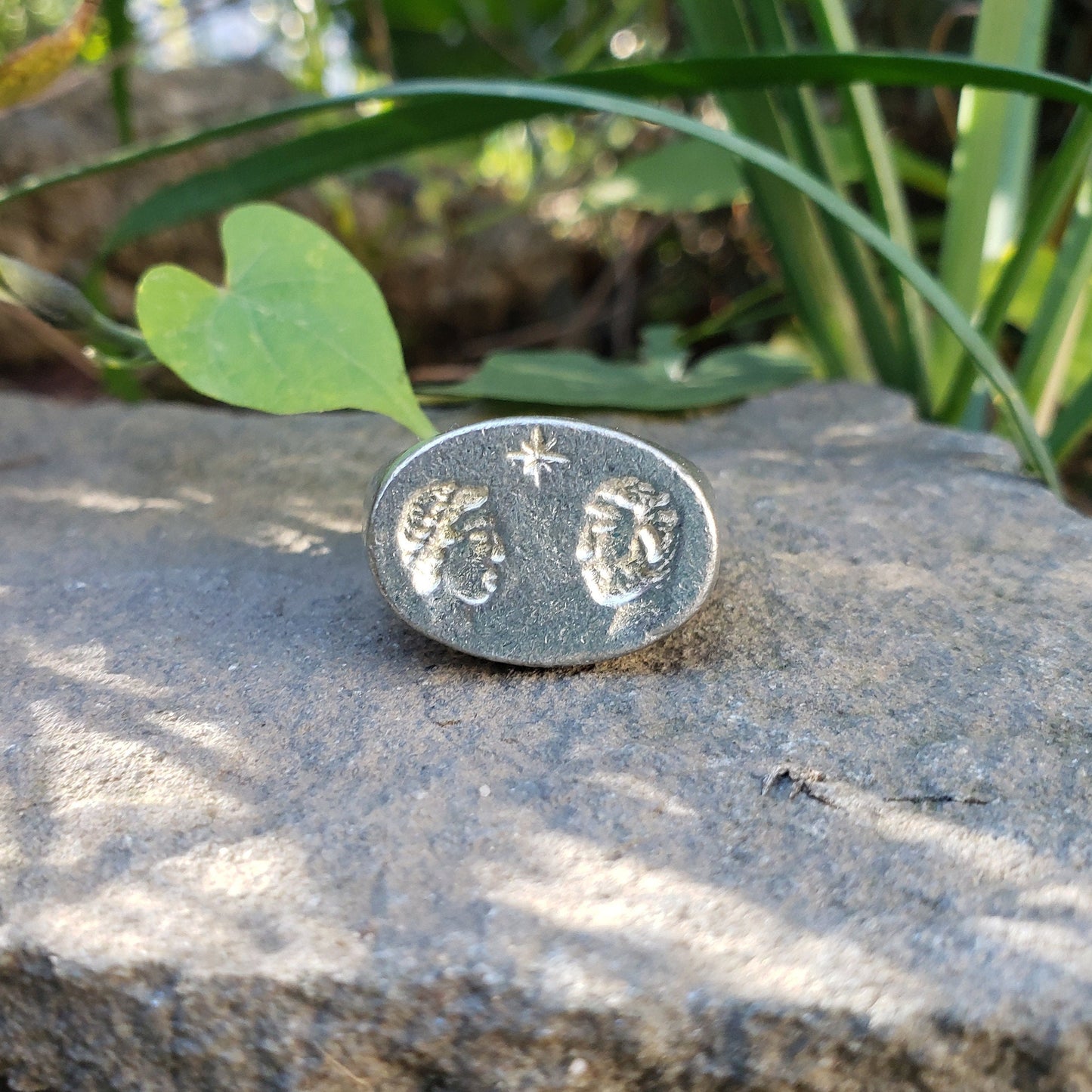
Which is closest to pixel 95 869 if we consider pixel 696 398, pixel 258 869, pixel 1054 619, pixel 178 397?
pixel 258 869

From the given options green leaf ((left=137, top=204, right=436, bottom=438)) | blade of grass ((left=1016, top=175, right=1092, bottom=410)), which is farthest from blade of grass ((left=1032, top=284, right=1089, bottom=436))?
green leaf ((left=137, top=204, right=436, bottom=438))

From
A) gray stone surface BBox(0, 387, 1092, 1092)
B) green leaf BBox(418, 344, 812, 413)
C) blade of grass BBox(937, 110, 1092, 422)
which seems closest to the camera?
gray stone surface BBox(0, 387, 1092, 1092)

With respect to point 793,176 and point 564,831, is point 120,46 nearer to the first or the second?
point 793,176

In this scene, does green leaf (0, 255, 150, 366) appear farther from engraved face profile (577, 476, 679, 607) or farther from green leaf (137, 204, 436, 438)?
engraved face profile (577, 476, 679, 607)

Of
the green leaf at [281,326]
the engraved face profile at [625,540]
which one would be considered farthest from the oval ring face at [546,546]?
the green leaf at [281,326]

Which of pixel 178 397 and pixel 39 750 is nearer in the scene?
pixel 39 750

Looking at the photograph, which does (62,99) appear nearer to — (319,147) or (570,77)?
(319,147)

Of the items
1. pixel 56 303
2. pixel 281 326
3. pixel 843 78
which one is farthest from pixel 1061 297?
pixel 56 303
